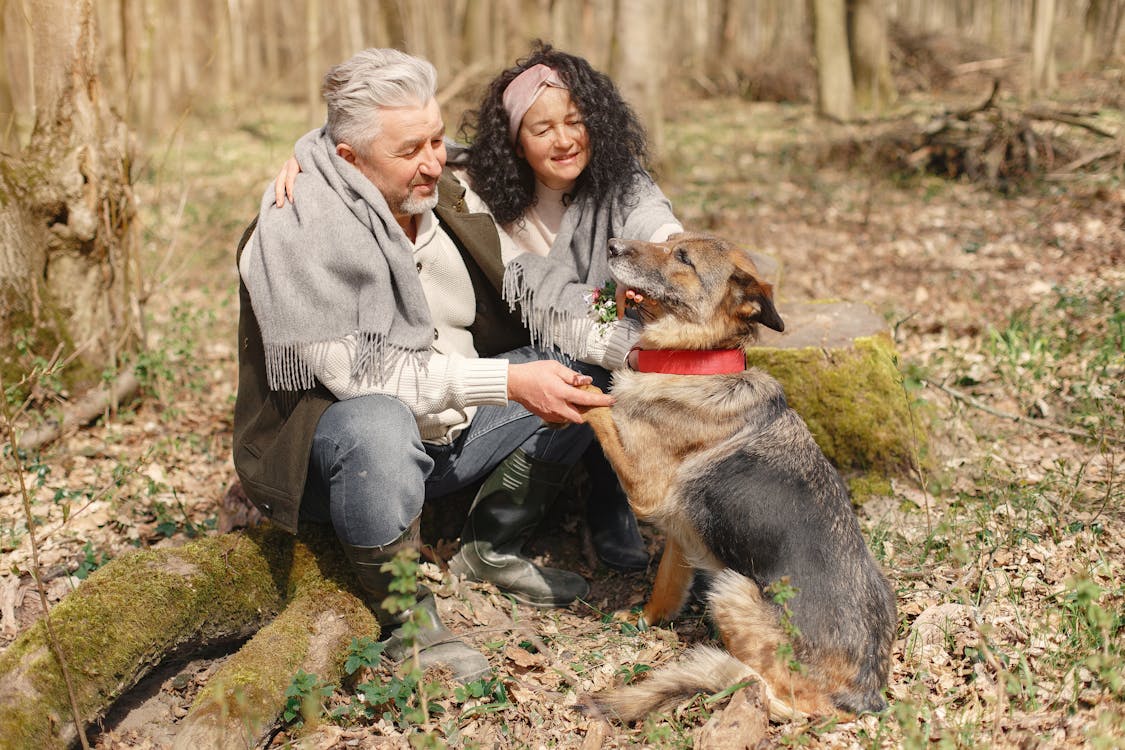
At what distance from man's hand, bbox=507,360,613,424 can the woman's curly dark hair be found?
3.50 ft

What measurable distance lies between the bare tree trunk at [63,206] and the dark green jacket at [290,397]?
6.59 feet

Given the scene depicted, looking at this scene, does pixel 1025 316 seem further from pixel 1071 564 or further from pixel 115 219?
pixel 115 219

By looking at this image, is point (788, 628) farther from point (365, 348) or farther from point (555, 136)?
point (555, 136)

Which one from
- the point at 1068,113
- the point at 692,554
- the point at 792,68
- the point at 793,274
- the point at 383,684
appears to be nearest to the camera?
the point at 383,684

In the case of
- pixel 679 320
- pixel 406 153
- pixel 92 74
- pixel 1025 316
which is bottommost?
pixel 1025 316

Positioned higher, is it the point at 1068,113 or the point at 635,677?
the point at 1068,113

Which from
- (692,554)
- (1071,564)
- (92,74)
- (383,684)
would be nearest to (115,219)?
(92,74)

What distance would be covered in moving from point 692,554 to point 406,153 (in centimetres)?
215

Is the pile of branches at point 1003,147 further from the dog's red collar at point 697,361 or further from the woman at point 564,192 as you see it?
the dog's red collar at point 697,361

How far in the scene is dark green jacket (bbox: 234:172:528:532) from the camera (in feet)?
11.3

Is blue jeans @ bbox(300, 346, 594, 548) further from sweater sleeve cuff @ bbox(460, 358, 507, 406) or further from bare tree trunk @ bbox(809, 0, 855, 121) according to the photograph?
bare tree trunk @ bbox(809, 0, 855, 121)

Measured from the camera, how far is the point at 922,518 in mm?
4578

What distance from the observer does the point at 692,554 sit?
149 inches

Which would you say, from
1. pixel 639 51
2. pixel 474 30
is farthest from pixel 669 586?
pixel 474 30
